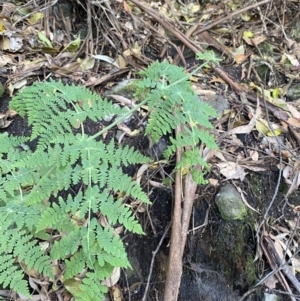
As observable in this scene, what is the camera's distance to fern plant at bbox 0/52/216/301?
1905mm

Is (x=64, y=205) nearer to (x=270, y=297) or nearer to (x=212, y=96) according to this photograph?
(x=270, y=297)

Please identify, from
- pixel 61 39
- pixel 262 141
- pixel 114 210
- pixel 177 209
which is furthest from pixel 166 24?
pixel 114 210

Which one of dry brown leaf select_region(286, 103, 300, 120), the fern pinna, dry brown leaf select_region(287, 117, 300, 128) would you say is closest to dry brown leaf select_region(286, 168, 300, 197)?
dry brown leaf select_region(287, 117, 300, 128)

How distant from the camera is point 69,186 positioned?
214 centimetres

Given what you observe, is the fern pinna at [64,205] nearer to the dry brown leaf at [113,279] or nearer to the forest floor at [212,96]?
the dry brown leaf at [113,279]

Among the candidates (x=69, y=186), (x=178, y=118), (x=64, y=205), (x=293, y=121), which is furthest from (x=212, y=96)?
(x=64, y=205)

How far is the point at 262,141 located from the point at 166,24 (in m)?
1.31

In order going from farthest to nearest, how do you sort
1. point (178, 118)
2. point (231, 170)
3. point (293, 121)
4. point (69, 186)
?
1. point (293, 121)
2. point (231, 170)
3. point (178, 118)
4. point (69, 186)

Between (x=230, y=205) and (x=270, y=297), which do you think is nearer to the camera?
(x=270, y=297)

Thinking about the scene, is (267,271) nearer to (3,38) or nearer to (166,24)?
(166,24)

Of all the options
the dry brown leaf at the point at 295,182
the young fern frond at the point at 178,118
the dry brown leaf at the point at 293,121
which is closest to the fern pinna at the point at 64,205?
the young fern frond at the point at 178,118

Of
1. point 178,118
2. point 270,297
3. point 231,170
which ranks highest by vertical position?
point 178,118

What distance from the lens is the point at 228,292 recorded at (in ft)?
8.00

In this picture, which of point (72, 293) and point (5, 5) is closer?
point (72, 293)
